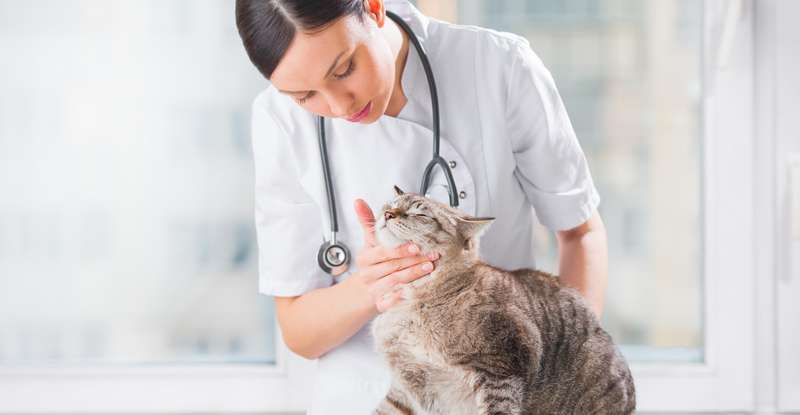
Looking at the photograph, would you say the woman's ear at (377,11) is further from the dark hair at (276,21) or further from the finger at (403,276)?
the finger at (403,276)

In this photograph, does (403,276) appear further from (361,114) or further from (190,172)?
(190,172)

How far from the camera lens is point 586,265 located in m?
1.01

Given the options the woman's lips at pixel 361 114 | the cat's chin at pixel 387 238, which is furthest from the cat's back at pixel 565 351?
the woman's lips at pixel 361 114

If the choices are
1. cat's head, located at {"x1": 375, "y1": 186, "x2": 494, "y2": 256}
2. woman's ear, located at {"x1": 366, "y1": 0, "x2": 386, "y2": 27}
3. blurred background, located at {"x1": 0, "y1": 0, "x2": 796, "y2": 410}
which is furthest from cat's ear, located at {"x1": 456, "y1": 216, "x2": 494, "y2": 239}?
blurred background, located at {"x1": 0, "y1": 0, "x2": 796, "y2": 410}

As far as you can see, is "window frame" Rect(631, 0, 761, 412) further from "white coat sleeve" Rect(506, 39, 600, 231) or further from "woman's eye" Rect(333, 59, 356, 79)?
"woman's eye" Rect(333, 59, 356, 79)

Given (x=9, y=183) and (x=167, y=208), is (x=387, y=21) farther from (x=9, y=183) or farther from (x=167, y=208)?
(x=9, y=183)

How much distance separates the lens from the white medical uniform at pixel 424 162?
0.96 meters

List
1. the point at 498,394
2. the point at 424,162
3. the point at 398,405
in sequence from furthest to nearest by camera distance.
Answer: the point at 424,162, the point at 398,405, the point at 498,394

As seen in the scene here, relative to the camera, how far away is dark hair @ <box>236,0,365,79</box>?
30.1 inches

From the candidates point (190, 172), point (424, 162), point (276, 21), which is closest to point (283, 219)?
point (424, 162)

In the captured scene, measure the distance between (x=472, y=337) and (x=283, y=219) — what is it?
1.11ft

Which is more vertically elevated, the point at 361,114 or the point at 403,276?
the point at 361,114

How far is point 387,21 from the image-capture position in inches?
37.7

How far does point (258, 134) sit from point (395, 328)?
342mm
